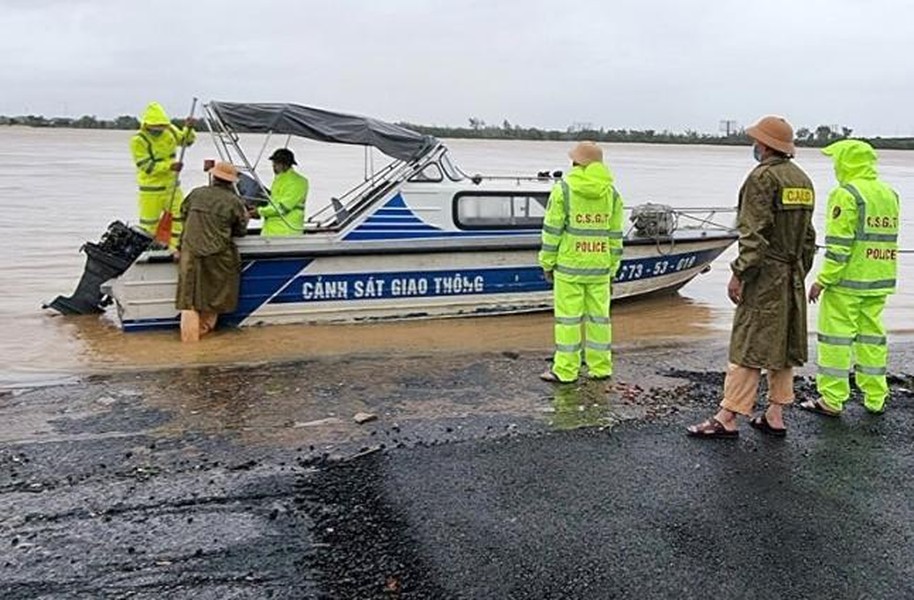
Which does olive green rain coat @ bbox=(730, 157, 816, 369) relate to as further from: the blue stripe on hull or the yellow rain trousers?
the blue stripe on hull

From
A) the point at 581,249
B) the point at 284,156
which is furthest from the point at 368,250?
the point at 581,249

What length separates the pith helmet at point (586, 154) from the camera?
23.3 feet

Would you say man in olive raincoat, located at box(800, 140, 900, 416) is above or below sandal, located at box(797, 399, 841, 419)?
above

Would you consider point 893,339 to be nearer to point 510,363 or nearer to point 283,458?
point 510,363

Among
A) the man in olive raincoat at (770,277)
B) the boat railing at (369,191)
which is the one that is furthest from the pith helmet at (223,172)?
the man in olive raincoat at (770,277)

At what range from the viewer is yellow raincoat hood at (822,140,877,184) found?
6.10m

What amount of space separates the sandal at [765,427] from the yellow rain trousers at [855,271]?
0.62m

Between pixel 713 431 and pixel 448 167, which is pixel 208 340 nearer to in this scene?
pixel 448 167

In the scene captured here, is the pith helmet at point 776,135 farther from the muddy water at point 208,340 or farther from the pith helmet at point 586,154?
the muddy water at point 208,340

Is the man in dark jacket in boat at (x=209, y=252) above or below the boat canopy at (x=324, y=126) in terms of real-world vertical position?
below

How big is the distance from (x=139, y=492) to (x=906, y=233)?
76.7ft

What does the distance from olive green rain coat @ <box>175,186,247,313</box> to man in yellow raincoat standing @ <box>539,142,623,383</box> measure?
3684mm

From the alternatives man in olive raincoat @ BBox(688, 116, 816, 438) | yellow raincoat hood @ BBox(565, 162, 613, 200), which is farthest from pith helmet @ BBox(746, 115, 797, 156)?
yellow raincoat hood @ BBox(565, 162, 613, 200)

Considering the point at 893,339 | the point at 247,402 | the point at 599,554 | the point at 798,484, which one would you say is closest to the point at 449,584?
the point at 599,554
